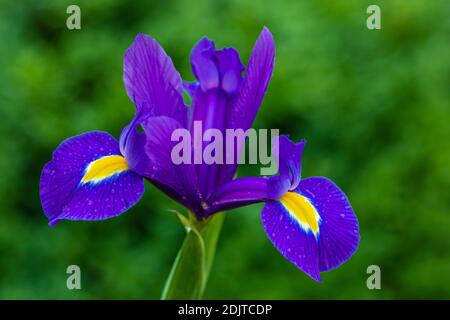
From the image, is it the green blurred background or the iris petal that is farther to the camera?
the green blurred background

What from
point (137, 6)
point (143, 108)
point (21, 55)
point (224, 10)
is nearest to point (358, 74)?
point (224, 10)

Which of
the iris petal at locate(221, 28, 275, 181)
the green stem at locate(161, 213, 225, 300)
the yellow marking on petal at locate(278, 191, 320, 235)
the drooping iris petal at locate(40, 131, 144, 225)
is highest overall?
the iris petal at locate(221, 28, 275, 181)

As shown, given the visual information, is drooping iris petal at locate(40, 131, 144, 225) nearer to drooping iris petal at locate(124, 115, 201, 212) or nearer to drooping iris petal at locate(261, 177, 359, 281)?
drooping iris petal at locate(124, 115, 201, 212)

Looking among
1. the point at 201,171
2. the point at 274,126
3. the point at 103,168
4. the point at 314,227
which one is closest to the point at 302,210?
the point at 314,227

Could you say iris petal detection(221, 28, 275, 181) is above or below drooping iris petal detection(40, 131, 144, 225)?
above

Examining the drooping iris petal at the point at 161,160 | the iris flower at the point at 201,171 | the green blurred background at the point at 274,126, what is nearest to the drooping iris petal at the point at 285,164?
the iris flower at the point at 201,171

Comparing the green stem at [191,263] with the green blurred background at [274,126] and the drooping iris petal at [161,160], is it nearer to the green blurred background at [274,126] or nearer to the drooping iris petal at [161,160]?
the drooping iris petal at [161,160]

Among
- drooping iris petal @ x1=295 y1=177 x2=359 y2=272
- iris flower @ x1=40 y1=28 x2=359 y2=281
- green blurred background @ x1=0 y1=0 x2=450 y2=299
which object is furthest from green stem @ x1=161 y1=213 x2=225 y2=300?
green blurred background @ x1=0 y1=0 x2=450 y2=299
